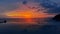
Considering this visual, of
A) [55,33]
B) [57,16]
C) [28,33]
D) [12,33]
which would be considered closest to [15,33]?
[12,33]

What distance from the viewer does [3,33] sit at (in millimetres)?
20375

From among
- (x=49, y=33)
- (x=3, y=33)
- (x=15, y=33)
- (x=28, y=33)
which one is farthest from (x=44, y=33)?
(x=3, y=33)

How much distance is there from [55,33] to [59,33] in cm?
50

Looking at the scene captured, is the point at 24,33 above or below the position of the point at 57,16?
below

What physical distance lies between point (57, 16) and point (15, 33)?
56.8 metres

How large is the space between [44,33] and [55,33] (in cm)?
134

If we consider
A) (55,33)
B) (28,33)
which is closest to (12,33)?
(28,33)

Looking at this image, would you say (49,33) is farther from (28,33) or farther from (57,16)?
(57,16)

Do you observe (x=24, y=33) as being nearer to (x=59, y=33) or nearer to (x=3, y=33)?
(x=3, y=33)

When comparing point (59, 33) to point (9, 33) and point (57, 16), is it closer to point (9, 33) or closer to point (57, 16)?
point (9, 33)

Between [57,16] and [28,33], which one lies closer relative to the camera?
[28,33]

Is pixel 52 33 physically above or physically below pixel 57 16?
below

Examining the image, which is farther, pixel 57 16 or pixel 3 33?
pixel 57 16

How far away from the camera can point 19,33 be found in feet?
67.4
